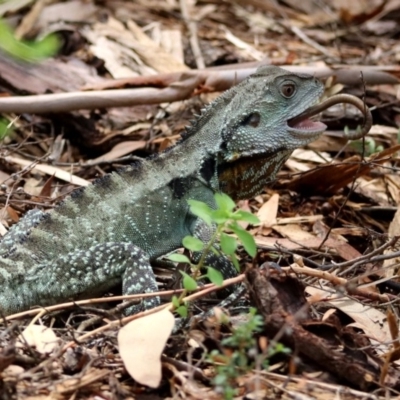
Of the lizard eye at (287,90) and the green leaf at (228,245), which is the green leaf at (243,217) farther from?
the lizard eye at (287,90)

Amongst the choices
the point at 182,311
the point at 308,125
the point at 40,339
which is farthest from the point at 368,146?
the point at 40,339

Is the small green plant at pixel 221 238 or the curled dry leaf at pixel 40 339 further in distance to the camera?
the curled dry leaf at pixel 40 339

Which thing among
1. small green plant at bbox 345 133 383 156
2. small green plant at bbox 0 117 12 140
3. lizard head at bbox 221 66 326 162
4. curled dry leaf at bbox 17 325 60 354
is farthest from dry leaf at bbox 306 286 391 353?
small green plant at bbox 0 117 12 140

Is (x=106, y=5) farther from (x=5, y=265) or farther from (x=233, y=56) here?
(x=5, y=265)

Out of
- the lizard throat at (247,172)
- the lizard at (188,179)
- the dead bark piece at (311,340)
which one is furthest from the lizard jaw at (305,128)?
the dead bark piece at (311,340)

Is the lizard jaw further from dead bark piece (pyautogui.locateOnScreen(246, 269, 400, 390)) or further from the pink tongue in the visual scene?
dead bark piece (pyautogui.locateOnScreen(246, 269, 400, 390))

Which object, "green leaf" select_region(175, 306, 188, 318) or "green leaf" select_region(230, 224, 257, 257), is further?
"green leaf" select_region(175, 306, 188, 318)
